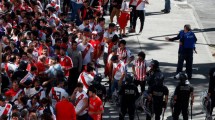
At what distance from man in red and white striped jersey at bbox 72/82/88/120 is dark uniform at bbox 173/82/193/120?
2464 millimetres

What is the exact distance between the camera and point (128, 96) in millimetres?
18562

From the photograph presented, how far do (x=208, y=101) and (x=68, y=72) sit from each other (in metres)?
3.80

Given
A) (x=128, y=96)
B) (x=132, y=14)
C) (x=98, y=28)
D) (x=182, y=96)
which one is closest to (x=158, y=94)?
(x=182, y=96)

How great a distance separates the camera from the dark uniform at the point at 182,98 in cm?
1856

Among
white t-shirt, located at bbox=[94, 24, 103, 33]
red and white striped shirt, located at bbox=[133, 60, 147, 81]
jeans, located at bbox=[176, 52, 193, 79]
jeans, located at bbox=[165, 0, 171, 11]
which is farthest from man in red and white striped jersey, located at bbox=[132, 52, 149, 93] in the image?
jeans, located at bbox=[165, 0, 171, 11]

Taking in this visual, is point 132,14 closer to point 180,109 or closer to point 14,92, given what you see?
point 180,109

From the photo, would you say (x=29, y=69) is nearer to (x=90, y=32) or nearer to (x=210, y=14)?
(x=90, y=32)

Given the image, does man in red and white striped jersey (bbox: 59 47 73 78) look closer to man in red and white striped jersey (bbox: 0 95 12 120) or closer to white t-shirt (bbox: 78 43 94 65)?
white t-shirt (bbox: 78 43 94 65)

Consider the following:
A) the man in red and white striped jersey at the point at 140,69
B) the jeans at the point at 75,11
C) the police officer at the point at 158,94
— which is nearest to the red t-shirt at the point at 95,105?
the police officer at the point at 158,94

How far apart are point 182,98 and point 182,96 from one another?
0.16 ft

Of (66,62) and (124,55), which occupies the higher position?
(66,62)

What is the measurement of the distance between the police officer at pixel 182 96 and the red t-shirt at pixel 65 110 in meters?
3.19

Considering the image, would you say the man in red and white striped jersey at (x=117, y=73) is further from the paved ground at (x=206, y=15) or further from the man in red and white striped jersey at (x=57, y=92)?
the paved ground at (x=206, y=15)

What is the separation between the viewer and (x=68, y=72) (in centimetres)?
2027
